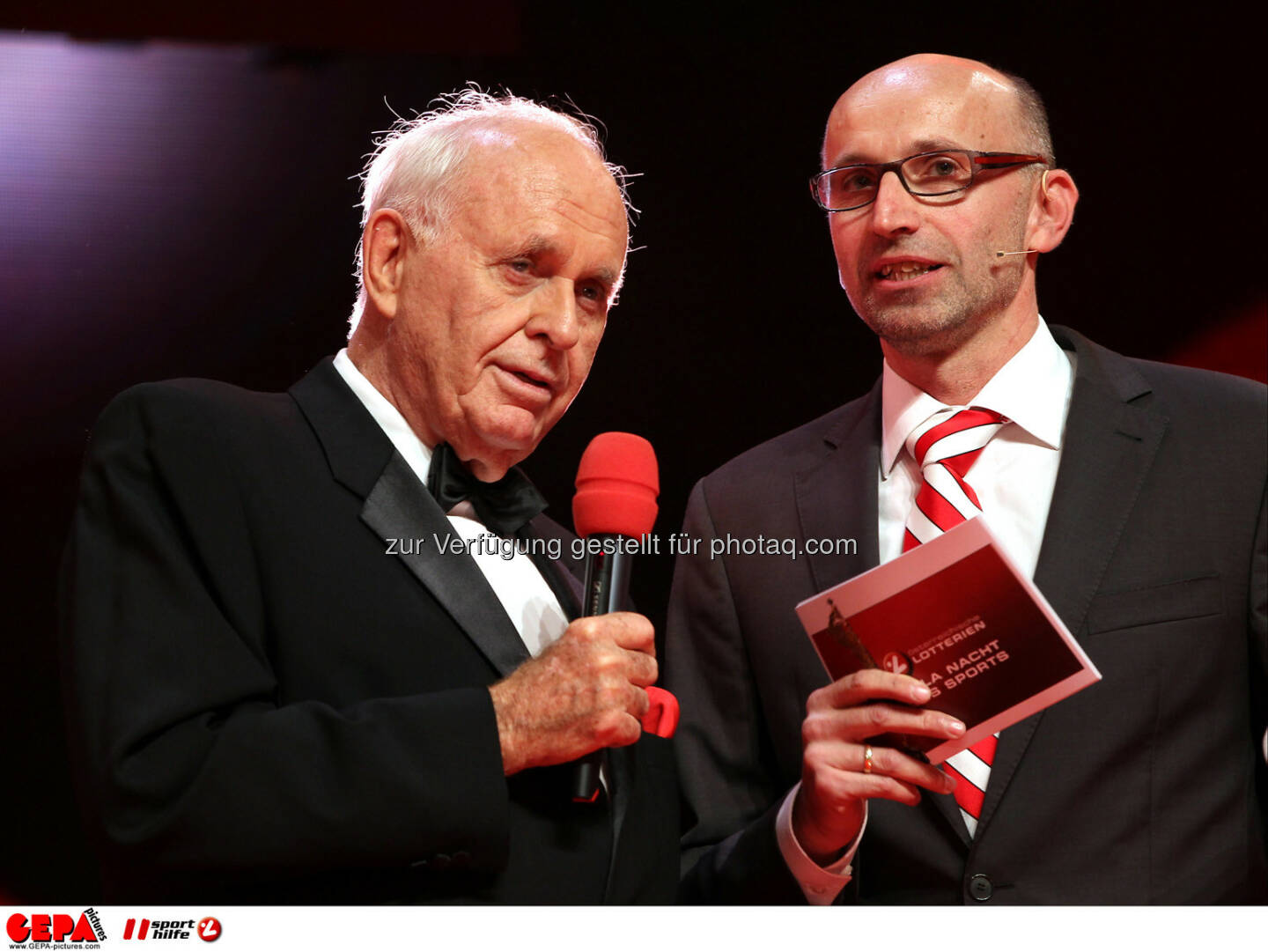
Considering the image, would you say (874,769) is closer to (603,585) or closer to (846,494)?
(603,585)

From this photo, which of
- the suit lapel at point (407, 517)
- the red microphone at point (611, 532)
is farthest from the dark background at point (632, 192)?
the red microphone at point (611, 532)

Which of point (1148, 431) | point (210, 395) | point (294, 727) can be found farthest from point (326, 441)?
point (1148, 431)

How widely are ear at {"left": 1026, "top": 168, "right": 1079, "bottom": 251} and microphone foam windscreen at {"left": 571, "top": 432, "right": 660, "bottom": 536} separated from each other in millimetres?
1162

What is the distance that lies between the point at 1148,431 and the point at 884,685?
925 millimetres

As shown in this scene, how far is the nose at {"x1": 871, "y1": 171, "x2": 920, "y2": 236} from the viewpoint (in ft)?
8.65

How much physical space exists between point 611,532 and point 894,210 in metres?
1.06

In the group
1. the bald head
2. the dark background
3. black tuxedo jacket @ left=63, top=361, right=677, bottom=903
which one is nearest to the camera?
black tuxedo jacket @ left=63, top=361, right=677, bottom=903

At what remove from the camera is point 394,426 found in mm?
2398

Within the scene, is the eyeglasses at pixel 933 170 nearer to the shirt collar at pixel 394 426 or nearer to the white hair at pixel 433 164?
the white hair at pixel 433 164

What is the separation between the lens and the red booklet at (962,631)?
1.96 m

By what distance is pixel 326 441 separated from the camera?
2.29 m

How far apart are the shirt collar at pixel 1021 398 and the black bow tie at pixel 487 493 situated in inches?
31.5
